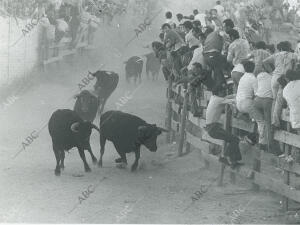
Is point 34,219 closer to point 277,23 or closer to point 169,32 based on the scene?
point 169,32

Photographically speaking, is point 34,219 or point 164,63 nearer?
point 34,219

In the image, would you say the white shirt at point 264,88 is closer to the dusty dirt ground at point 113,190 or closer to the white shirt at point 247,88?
the white shirt at point 247,88

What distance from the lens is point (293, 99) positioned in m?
9.70

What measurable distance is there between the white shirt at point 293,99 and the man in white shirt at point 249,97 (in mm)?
789

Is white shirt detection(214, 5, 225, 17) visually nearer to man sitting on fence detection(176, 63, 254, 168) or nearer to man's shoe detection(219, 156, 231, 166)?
man sitting on fence detection(176, 63, 254, 168)

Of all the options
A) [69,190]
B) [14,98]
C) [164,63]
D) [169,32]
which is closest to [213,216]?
[69,190]

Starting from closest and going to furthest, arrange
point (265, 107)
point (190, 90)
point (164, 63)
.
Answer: point (265, 107)
point (190, 90)
point (164, 63)

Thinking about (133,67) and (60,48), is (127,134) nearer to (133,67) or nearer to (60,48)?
(133,67)

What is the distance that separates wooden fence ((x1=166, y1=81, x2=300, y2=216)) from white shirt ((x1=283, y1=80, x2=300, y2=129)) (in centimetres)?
22

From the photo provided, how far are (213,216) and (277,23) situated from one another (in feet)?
61.5

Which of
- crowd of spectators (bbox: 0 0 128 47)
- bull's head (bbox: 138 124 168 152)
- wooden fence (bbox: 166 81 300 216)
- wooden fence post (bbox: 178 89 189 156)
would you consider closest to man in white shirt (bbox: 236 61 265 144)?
wooden fence (bbox: 166 81 300 216)

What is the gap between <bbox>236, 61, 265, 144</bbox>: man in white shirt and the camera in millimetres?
10508

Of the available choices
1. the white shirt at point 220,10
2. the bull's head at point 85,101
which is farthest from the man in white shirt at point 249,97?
the white shirt at point 220,10

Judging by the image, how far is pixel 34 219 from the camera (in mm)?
9438
